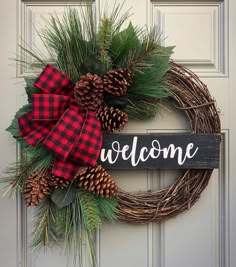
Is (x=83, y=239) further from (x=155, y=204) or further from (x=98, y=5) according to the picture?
(x=98, y=5)

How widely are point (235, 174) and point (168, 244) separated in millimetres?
239

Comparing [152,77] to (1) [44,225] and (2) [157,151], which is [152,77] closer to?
(2) [157,151]

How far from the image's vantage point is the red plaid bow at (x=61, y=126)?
2.24 feet

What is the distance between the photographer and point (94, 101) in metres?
0.69

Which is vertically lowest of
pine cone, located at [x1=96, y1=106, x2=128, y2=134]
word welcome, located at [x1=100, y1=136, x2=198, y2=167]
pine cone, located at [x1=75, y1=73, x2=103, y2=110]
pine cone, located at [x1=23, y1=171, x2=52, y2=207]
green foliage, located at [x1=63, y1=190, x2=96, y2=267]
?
green foliage, located at [x1=63, y1=190, x2=96, y2=267]

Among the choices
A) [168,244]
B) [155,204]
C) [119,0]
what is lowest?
[168,244]

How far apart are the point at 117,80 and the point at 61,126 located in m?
0.15

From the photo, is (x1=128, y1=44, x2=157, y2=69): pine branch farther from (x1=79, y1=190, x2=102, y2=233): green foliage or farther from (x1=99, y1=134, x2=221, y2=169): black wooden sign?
(x1=79, y1=190, x2=102, y2=233): green foliage

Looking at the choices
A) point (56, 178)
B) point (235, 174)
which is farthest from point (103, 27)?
point (235, 174)

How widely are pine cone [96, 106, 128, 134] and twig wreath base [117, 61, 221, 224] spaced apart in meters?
0.13

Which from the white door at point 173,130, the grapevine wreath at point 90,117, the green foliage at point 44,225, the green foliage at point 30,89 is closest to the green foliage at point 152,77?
the grapevine wreath at point 90,117

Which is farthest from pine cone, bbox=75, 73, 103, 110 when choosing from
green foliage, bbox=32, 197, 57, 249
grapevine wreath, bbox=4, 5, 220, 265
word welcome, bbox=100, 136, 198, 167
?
green foliage, bbox=32, 197, 57, 249

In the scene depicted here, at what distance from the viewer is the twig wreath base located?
29.5 inches

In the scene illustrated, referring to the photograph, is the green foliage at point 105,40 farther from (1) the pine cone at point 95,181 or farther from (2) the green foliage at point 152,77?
(1) the pine cone at point 95,181
